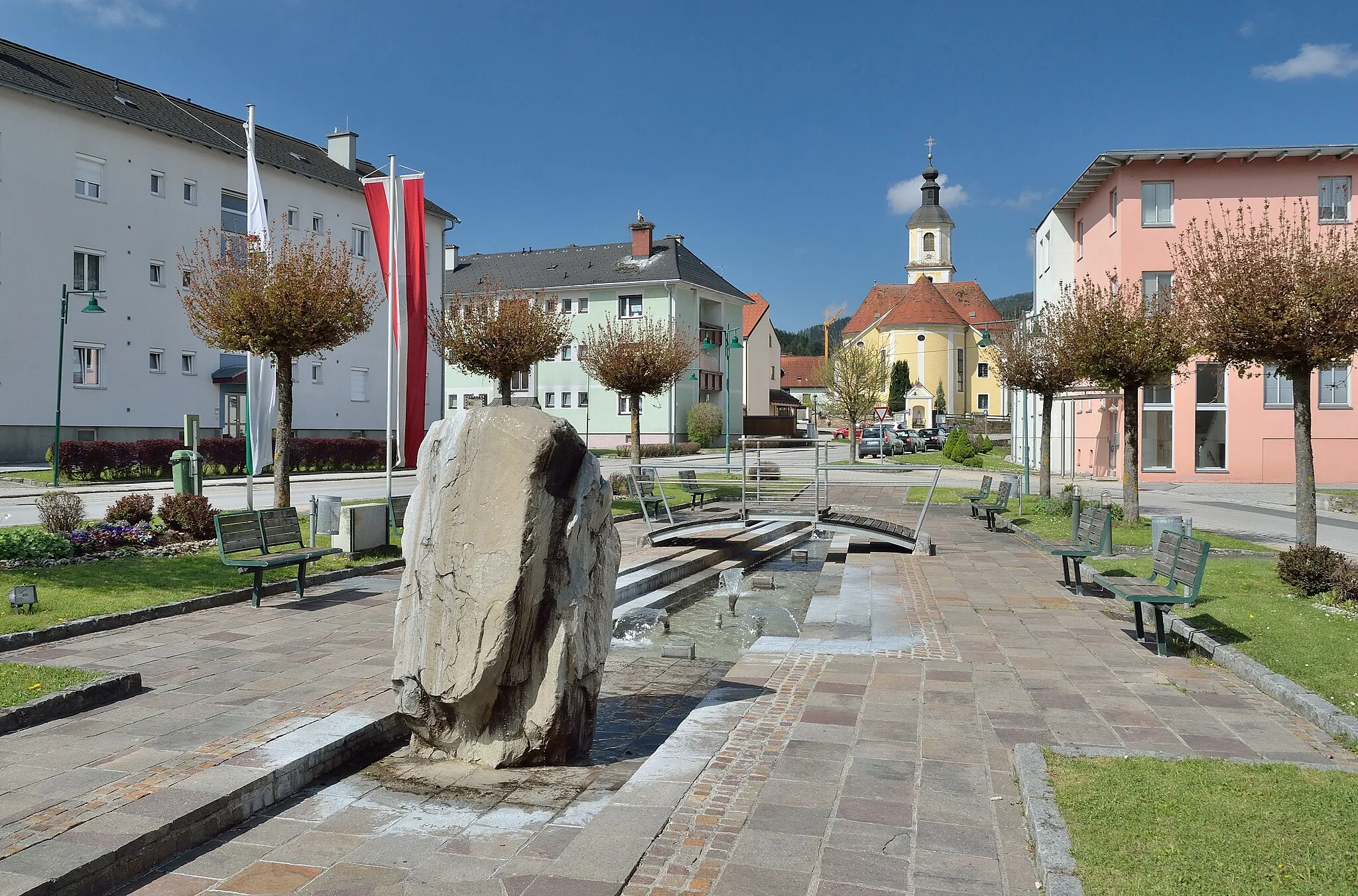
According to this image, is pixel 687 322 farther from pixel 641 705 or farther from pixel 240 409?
pixel 641 705

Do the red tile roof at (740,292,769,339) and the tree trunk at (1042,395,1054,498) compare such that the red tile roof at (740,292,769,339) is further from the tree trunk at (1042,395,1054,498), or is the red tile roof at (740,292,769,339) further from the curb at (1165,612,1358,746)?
the curb at (1165,612,1358,746)

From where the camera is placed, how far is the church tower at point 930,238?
107688mm

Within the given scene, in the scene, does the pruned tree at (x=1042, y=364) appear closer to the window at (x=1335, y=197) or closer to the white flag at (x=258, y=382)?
the window at (x=1335, y=197)

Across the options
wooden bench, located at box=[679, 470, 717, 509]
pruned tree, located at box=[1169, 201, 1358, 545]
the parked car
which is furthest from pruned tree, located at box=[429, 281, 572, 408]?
the parked car

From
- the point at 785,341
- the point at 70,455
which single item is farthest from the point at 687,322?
the point at 785,341

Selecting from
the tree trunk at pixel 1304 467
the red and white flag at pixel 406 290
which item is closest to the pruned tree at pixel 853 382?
the red and white flag at pixel 406 290

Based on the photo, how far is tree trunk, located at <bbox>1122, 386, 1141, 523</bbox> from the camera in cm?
1673

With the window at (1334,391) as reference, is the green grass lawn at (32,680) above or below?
below

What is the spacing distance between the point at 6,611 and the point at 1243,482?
3364 centimetres

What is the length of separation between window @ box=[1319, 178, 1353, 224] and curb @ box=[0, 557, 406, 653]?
32735 mm

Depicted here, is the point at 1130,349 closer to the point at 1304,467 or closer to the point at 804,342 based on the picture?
the point at 1304,467

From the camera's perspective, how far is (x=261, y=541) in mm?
10531

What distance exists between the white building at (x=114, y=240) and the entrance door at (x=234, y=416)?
6 centimetres

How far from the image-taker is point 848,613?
31.2 ft
